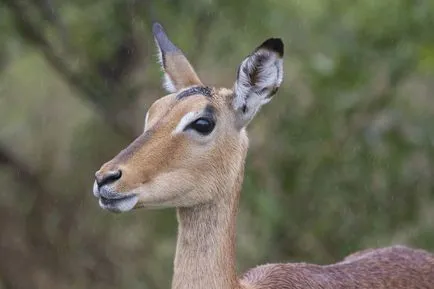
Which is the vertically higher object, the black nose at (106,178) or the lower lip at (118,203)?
the black nose at (106,178)

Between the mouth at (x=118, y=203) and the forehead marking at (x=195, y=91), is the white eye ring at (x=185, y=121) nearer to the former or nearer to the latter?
the forehead marking at (x=195, y=91)

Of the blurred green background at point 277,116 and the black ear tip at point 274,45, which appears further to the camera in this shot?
the blurred green background at point 277,116

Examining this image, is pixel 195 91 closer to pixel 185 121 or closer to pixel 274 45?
pixel 185 121

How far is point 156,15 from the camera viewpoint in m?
10.7

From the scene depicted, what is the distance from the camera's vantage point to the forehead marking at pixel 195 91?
623cm

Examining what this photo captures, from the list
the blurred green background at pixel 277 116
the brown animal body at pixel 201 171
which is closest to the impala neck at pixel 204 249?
the brown animal body at pixel 201 171

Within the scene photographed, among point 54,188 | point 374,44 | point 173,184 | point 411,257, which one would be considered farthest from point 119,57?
point 173,184

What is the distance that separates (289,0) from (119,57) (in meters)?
1.72

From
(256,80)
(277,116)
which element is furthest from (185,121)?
(277,116)

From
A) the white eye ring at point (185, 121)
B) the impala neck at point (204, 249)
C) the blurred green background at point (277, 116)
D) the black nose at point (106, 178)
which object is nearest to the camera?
the black nose at point (106, 178)

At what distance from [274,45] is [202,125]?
1.86ft

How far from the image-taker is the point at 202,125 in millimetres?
6070

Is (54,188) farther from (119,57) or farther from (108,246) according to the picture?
(119,57)

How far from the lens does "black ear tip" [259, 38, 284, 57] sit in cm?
618
